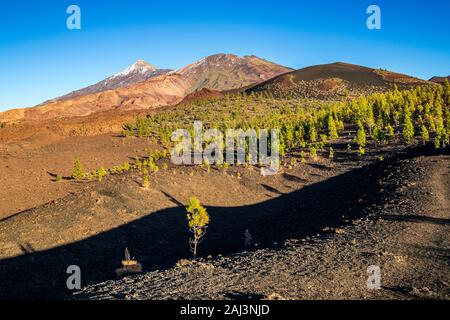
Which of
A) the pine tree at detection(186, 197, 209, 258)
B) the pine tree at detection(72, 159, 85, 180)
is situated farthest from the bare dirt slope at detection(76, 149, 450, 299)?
the pine tree at detection(72, 159, 85, 180)

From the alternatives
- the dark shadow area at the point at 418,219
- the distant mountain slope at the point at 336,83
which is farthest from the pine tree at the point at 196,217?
the distant mountain slope at the point at 336,83

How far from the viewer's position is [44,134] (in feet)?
306

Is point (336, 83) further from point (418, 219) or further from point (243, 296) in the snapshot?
point (243, 296)

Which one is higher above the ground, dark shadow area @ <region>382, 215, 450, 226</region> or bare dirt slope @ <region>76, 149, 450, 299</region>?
dark shadow area @ <region>382, 215, 450, 226</region>

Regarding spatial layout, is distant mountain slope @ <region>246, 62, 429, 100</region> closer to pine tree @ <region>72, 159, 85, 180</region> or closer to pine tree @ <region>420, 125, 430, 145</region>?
pine tree @ <region>420, 125, 430, 145</region>

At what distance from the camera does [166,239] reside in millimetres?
41312

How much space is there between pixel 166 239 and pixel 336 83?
140 m

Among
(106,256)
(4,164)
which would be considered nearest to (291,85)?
(4,164)

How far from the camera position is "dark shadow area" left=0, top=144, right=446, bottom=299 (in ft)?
103

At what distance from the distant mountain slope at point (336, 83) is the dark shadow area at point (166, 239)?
10728 centimetres

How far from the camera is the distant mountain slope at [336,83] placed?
153 metres

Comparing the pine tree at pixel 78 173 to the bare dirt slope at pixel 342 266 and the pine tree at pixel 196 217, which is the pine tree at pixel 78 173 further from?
the bare dirt slope at pixel 342 266

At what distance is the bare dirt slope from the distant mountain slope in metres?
120
